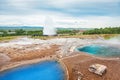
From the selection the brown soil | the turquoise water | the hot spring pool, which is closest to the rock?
the brown soil

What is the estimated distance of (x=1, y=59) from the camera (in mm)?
37875

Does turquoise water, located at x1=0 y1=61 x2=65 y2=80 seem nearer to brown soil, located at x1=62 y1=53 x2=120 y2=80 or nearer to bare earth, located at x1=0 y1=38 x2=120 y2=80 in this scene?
bare earth, located at x1=0 y1=38 x2=120 y2=80

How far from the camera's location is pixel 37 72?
3036 cm

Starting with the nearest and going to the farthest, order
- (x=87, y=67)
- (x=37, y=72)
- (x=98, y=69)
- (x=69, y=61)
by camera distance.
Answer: (x=98, y=69)
(x=87, y=67)
(x=37, y=72)
(x=69, y=61)

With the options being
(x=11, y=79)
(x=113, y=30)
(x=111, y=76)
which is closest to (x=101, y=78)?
(x=111, y=76)

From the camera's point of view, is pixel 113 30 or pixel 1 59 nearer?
pixel 1 59

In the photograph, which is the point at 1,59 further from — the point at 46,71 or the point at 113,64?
the point at 113,64

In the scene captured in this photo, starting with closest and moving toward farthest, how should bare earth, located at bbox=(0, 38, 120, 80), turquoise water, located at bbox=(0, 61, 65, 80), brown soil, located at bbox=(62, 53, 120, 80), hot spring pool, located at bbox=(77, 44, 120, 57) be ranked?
brown soil, located at bbox=(62, 53, 120, 80)
bare earth, located at bbox=(0, 38, 120, 80)
turquoise water, located at bbox=(0, 61, 65, 80)
hot spring pool, located at bbox=(77, 44, 120, 57)

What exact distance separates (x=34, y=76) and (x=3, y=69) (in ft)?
23.3

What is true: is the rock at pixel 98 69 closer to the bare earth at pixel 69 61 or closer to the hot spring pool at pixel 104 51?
the bare earth at pixel 69 61

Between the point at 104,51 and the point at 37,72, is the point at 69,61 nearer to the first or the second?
the point at 37,72

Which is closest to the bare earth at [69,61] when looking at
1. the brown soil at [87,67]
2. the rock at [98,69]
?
the brown soil at [87,67]

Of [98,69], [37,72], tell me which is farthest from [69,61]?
[98,69]

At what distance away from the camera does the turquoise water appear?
28.0 meters
